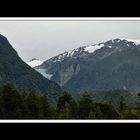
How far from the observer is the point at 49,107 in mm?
6500

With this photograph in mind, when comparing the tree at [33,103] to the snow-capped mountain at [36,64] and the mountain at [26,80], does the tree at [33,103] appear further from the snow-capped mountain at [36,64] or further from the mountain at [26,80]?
the snow-capped mountain at [36,64]

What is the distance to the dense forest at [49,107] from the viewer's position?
5.80m

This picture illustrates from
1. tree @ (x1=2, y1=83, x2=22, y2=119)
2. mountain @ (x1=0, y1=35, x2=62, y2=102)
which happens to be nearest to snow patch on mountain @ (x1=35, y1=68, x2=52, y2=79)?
mountain @ (x1=0, y1=35, x2=62, y2=102)

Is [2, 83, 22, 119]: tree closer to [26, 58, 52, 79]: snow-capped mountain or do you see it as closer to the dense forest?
the dense forest

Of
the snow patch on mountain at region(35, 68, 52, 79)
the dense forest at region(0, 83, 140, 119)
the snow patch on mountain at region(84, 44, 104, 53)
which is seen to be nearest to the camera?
the dense forest at region(0, 83, 140, 119)

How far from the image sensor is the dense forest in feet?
19.0

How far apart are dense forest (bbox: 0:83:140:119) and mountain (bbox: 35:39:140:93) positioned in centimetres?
23

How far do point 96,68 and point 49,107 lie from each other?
5.31ft

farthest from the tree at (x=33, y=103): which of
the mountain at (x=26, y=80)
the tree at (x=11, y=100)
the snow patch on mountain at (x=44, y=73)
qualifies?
the snow patch on mountain at (x=44, y=73)

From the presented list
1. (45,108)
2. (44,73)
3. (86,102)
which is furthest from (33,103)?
(86,102)

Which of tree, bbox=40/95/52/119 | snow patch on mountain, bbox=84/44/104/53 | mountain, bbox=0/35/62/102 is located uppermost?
snow patch on mountain, bbox=84/44/104/53
